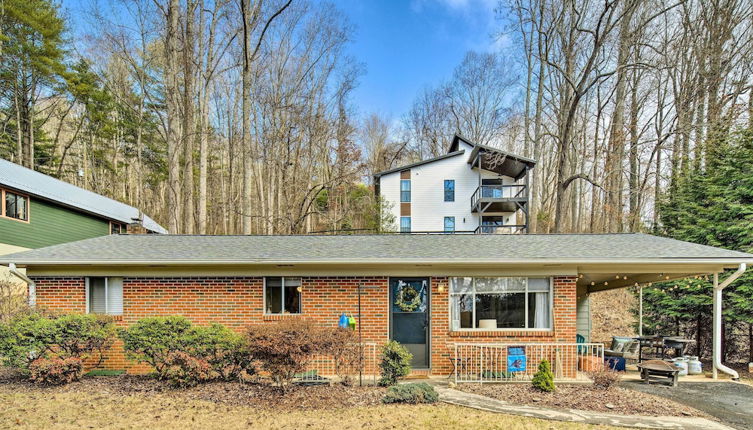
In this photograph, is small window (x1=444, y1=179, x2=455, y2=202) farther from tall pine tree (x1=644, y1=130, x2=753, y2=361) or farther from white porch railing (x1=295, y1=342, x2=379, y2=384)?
white porch railing (x1=295, y1=342, x2=379, y2=384)

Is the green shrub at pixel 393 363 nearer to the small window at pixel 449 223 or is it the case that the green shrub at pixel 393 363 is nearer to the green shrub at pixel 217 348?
the green shrub at pixel 217 348

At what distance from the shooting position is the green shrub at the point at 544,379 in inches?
271

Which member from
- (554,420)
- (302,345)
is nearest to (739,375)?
(554,420)

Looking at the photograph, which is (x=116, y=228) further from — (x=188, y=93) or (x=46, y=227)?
(x=188, y=93)

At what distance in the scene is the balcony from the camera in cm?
2066

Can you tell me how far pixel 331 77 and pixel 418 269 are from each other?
731 inches

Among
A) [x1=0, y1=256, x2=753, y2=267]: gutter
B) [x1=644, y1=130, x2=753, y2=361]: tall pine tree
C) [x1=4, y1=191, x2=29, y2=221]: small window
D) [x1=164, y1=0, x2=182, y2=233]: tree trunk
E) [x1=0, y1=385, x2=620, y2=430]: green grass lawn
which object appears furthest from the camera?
[x1=164, y1=0, x2=182, y2=233]: tree trunk

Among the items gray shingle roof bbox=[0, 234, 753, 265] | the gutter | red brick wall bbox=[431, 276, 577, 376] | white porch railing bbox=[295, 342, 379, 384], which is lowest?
white porch railing bbox=[295, 342, 379, 384]

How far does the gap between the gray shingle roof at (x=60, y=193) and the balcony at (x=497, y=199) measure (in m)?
18.0

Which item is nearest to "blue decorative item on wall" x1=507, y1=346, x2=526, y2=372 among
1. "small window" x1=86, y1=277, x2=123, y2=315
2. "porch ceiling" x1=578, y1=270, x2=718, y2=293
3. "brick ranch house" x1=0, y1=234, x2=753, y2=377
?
"brick ranch house" x1=0, y1=234, x2=753, y2=377

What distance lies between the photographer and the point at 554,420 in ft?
18.4

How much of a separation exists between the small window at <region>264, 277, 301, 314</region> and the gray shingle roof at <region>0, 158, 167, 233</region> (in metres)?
11.5

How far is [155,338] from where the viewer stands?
6945 millimetres

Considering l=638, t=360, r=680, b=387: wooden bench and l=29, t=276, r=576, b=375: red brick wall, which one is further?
l=29, t=276, r=576, b=375: red brick wall
